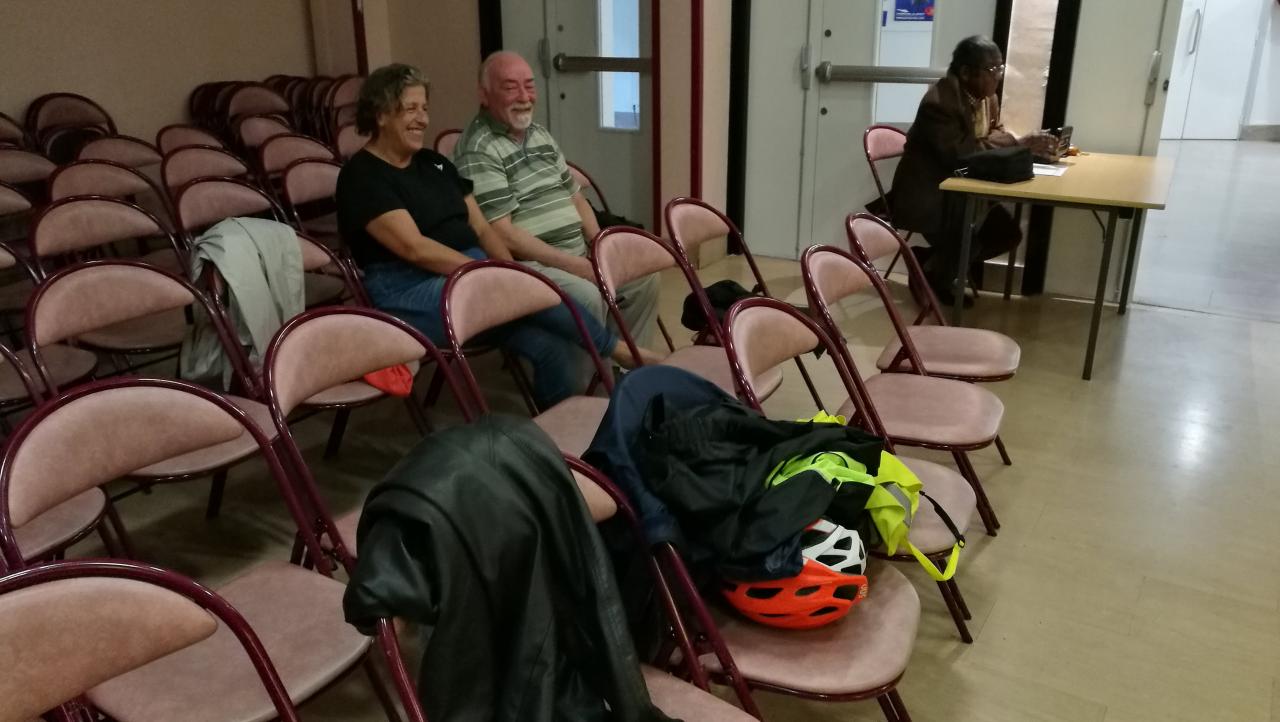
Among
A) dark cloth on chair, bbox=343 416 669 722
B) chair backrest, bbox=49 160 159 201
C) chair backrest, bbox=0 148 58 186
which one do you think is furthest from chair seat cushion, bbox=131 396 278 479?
chair backrest, bbox=0 148 58 186

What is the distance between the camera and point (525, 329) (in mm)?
2926

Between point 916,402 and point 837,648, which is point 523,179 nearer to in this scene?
point 916,402

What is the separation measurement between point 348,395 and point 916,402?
149cm

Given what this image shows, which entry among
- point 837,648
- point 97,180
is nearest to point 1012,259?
point 837,648

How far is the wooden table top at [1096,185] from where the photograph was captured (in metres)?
3.57

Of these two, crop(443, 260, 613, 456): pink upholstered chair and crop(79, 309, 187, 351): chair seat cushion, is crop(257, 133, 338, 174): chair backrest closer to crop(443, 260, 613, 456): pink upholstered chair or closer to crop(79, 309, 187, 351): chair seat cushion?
crop(79, 309, 187, 351): chair seat cushion

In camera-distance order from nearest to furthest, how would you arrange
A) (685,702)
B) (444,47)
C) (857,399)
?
(685,702), (857,399), (444,47)

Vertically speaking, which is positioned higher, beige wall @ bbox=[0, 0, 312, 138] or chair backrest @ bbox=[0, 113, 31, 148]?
beige wall @ bbox=[0, 0, 312, 138]

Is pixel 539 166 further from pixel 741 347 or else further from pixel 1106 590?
pixel 1106 590

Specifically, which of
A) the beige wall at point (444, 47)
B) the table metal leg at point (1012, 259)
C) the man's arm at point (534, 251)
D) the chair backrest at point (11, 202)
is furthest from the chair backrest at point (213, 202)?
the table metal leg at point (1012, 259)

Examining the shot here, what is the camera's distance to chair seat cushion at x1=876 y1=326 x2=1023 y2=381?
2793 millimetres

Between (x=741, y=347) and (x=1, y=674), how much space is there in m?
1.50

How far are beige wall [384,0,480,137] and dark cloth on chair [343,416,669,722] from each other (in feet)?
16.8

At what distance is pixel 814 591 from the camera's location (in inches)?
64.3
